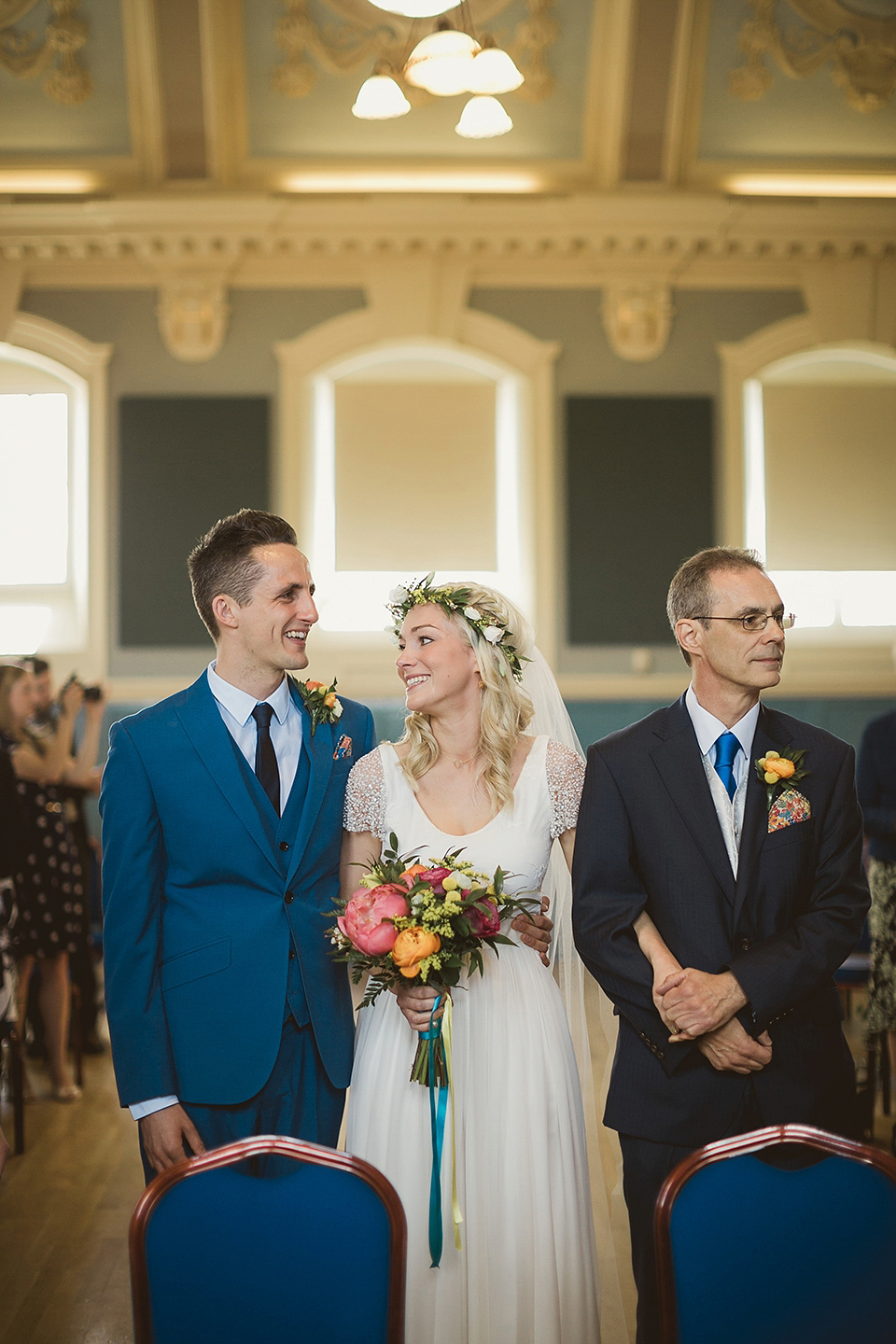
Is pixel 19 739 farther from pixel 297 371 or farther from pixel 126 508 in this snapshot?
pixel 297 371

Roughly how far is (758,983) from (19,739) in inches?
153

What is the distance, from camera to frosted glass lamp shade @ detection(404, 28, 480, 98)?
5.38 m

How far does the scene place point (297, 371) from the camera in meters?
8.57

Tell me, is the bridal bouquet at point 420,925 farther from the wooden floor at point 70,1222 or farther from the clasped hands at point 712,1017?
the wooden floor at point 70,1222

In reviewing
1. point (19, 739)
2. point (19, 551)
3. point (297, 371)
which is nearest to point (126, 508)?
point (19, 551)

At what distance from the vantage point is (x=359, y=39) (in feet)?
27.0

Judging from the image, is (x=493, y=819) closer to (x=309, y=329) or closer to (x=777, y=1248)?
(x=777, y=1248)

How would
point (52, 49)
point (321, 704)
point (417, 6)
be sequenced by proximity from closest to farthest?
point (321, 704)
point (417, 6)
point (52, 49)

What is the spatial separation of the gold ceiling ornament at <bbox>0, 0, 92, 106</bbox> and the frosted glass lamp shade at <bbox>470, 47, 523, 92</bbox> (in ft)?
12.9

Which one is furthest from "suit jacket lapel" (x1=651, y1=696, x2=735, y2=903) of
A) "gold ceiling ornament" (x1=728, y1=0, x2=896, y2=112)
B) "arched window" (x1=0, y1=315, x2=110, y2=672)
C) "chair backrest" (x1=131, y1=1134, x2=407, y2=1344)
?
"gold ceiling ornament" (x1=728, y1=0, x2=896, y2=112)

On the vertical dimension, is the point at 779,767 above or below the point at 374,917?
above

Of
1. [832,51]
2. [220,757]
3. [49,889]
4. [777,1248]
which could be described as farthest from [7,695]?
[832,51]

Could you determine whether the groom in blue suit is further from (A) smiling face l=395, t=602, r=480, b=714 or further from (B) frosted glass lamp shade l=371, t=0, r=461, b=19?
(B) frosted glass lamp shade l=371, t=0, r=461, b=19

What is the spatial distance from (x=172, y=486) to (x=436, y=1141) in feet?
22.5
